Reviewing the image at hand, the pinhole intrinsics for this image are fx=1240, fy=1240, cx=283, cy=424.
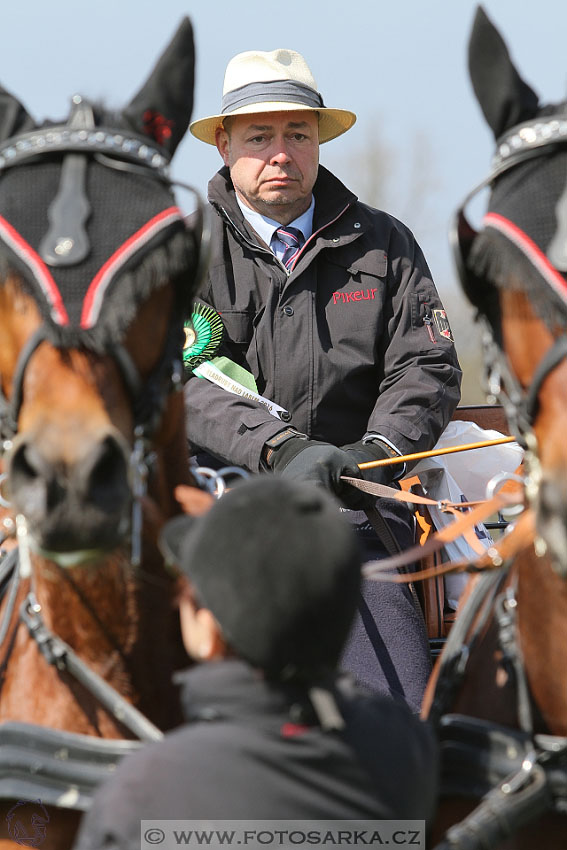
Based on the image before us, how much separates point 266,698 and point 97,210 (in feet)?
3.97

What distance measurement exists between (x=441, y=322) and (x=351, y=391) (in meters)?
0.50

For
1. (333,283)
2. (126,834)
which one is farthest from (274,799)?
(333,283)

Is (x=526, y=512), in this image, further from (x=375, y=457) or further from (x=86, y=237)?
(x=375, y=457)

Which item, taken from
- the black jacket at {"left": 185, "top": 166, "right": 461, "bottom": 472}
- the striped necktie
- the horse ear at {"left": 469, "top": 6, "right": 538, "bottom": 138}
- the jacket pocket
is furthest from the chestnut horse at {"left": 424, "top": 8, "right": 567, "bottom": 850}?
the striped necktie

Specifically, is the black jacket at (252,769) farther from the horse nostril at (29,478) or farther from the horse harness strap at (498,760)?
the horse nostril at (29,478)

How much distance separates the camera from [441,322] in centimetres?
484

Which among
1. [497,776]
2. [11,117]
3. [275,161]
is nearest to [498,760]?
[497,776]

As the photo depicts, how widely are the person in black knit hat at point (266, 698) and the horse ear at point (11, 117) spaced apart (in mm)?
1161

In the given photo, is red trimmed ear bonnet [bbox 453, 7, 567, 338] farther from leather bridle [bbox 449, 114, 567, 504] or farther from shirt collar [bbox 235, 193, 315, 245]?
shirt collar [bbox 235, 193, 315, 245]

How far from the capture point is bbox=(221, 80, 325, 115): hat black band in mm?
4785

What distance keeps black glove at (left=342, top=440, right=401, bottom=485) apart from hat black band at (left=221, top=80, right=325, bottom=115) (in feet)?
4.59

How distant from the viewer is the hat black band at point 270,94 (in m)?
4.79

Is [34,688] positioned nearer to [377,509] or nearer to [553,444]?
[553,444]

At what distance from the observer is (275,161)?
4777 millimetres
